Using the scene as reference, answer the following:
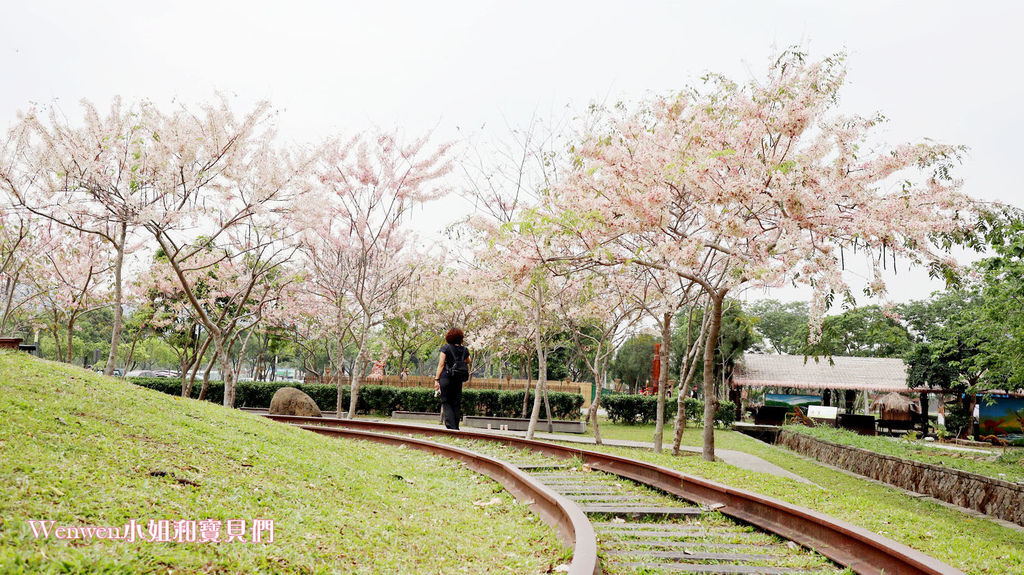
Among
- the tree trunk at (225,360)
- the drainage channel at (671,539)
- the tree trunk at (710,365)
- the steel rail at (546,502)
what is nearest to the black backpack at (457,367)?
the steel rail at (546,502)

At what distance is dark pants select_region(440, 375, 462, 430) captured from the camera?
42.0 feet

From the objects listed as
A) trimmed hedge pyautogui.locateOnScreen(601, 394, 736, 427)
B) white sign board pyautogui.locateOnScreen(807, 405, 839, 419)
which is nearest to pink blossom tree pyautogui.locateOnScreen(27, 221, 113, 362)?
trimmed hedge pyautogui.locateOnScreen(601, 394, 736, 427)

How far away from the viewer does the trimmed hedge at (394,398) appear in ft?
81.9

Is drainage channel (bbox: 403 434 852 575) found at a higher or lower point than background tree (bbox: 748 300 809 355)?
lower

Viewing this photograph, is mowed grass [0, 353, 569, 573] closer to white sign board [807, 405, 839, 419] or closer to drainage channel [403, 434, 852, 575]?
drainage channel [403, 434, 852, 575]

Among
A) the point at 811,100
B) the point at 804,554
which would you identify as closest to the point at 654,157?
the point at 811,100

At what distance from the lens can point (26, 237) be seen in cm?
1680

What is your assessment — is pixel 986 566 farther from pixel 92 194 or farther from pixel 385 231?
pixel 385 231

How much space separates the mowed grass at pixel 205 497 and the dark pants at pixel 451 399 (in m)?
5.15

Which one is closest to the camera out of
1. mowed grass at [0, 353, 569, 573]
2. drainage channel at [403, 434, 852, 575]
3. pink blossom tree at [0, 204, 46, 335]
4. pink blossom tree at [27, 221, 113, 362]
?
mowed grass at [0, 353, 569, 573]

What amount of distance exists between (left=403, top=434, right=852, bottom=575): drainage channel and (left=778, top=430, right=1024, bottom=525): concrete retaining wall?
5435 mm

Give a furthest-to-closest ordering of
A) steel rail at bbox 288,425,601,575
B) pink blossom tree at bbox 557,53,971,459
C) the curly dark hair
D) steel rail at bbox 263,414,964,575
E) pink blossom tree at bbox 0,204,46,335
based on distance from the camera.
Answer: pink blossom tree at bbox 0,204,46,335 → the curly dark hair → pink blossom tree at bbox 557,53,971,459 → steel rail at bbox 263,414,964,575 → steel rail at bbox 288,425,601,575

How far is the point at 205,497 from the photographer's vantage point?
4.25 meters

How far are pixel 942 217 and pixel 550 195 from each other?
612 cm
